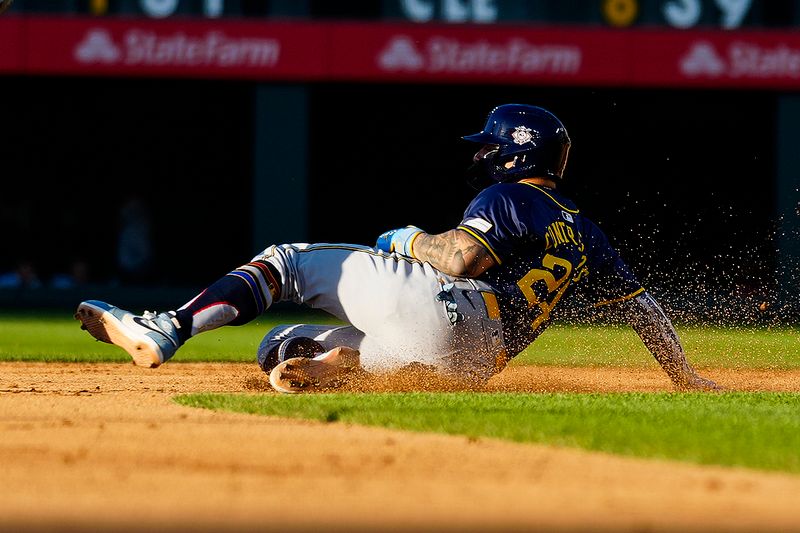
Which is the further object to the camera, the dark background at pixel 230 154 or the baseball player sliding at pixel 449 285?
the dark background at pixel 230 154

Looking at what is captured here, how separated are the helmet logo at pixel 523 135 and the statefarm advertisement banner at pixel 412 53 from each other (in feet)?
46.7

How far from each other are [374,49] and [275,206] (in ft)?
9.83

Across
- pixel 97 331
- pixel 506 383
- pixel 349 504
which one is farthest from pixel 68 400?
pixel 349 504

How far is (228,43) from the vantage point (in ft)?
68.0

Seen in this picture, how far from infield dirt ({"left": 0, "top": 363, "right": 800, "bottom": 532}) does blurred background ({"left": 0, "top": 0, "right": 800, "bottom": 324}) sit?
486 inches

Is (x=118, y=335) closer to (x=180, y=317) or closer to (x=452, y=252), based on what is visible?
(x=180, y=317)

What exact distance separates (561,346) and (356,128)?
41.9 feet

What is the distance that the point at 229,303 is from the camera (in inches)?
241

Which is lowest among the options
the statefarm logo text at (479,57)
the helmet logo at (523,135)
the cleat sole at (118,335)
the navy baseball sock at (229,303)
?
the cleat sole at (118,335)

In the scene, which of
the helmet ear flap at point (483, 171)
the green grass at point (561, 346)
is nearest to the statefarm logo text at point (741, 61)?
the green grass at point (561, 346)

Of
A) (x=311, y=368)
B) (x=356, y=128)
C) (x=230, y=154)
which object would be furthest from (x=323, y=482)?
(x=230, y=154)

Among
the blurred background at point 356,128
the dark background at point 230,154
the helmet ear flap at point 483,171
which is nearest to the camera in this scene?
the helmet ear flap at point 483,171

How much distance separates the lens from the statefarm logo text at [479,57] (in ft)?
68.5

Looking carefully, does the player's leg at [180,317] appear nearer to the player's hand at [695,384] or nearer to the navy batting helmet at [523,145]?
the navy batting helmet at [523,145]
